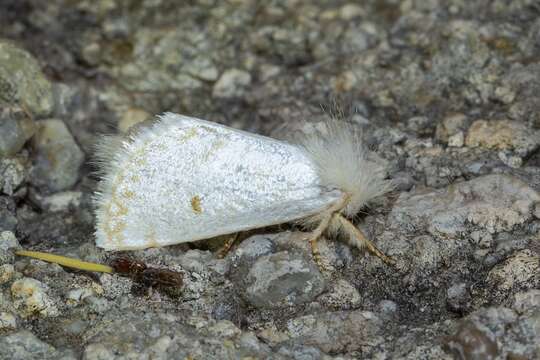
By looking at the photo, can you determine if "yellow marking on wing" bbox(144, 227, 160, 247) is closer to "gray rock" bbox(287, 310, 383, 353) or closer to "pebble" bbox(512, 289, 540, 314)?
"gray rock" bbox(287, 310, 383, 353)

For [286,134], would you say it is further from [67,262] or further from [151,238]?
[67,262]

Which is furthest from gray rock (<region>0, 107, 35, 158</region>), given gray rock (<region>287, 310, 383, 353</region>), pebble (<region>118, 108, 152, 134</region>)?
gray rock (<region>287, 310, 383, 353</region>)

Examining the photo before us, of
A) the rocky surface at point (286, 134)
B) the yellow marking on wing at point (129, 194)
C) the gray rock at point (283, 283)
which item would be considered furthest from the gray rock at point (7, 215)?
the gray rock at point (283, 283)

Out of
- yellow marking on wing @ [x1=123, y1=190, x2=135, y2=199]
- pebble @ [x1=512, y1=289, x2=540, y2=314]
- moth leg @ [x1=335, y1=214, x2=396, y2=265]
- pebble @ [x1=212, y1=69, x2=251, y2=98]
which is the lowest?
moth leg @ [x1=335, y1=214, x2=396, y2=265]

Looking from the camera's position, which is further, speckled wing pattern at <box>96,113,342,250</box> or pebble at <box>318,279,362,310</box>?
speckled wing pattern at <box>96,113,342,250</box>

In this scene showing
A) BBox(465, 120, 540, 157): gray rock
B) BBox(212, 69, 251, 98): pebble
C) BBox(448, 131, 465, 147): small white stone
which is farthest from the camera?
BBox(212, 69, 251, 98): pebble

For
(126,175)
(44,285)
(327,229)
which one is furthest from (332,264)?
(44,285)

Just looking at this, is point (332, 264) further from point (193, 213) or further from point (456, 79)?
point (456, 79)
